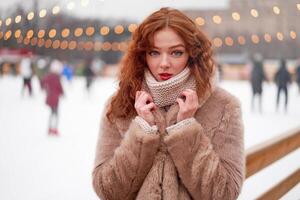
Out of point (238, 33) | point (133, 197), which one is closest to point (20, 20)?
point (133, 197)

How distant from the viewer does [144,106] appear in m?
0.95

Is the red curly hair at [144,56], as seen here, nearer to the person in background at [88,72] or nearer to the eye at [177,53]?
the eye at [177,53]

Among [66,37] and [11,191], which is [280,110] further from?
[66,37]

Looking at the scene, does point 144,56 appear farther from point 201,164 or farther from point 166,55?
point 201,164

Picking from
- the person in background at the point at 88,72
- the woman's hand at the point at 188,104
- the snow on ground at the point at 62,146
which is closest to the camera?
the woman's hand at the point at 188,104

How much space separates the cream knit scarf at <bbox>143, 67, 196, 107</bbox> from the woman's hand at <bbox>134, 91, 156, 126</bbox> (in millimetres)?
26

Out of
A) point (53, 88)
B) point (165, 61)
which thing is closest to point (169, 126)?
point (165, 61)

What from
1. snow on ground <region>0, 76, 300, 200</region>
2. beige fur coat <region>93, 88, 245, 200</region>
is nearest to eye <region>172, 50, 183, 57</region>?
beige fur coat <region>93, 88, 245, 200</region>

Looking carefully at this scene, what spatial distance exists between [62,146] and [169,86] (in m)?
3.87

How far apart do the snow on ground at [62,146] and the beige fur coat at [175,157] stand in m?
0.25

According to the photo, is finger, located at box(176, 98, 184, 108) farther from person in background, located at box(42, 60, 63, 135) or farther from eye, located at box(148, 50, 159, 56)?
person in background, located at box(42, 60, 63, 135)

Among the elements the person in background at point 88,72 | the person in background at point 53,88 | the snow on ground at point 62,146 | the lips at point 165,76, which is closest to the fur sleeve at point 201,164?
the lips at point 165,76

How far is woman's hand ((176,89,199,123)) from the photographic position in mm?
937

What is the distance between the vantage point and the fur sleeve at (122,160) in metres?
0.95
